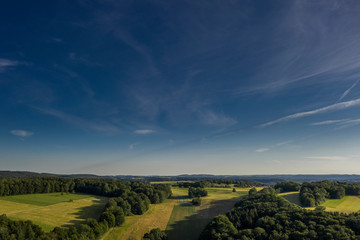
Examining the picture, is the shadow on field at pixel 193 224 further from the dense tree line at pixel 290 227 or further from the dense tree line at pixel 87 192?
the dense tree line at pixel 87 192

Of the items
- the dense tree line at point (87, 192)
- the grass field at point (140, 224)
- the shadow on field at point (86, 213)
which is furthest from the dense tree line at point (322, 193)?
the shadow on field at point (86, 213)

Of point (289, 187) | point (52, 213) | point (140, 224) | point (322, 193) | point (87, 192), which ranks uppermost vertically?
point (322, 193)

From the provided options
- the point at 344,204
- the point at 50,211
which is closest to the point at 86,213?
the point at 50,211

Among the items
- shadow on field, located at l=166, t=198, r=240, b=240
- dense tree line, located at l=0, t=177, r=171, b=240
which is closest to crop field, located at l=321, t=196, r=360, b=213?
shadow on field, located at l=166, t=198, r=240, b=240

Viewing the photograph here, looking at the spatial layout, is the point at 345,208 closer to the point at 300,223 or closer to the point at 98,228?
the point at 300,223

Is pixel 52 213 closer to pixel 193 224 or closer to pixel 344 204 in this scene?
pixel 193 224
